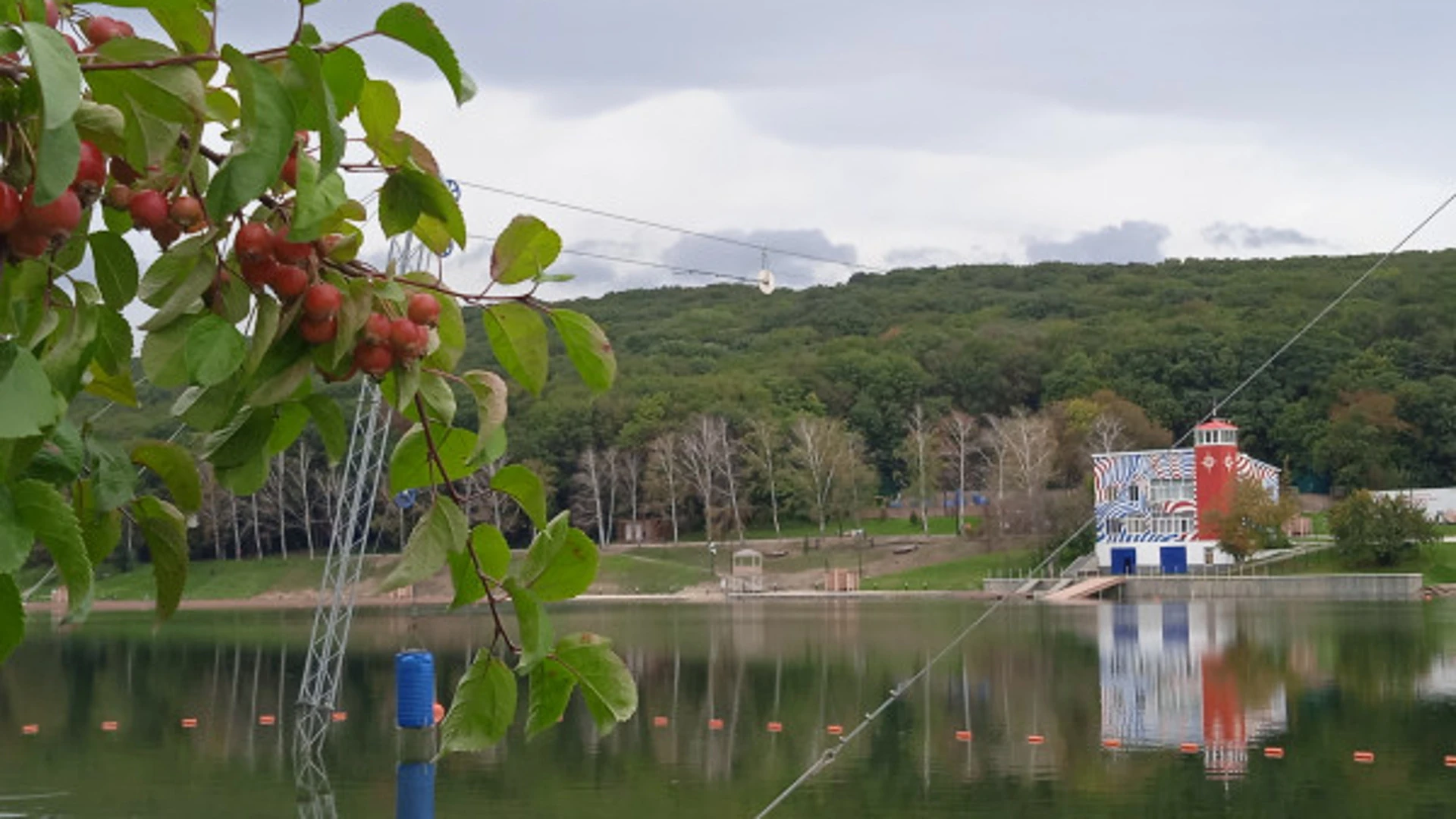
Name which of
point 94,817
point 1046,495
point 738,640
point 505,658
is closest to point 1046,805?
point 94,817

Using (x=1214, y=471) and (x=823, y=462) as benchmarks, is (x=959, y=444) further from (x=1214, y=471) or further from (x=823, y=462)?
(x=1214, y=471)

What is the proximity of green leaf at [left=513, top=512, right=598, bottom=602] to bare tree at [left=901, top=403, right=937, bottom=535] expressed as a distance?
70.6m

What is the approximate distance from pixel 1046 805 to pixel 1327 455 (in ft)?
185

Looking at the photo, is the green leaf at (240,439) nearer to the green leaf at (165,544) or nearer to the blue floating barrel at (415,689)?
the green leaf at (165,544)

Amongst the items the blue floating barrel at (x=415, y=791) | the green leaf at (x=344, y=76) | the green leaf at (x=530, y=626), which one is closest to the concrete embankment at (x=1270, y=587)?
the blue floating barrel at (x=415, y=791)

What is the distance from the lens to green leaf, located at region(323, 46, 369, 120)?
3.14 ft

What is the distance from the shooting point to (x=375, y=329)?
104 cm

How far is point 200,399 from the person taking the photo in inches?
40.4

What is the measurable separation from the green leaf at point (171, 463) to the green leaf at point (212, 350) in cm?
28

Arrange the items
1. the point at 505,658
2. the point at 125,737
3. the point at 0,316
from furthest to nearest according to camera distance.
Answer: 1. the point at 125,737
2. the point at 505,658
3. the point at 0,316

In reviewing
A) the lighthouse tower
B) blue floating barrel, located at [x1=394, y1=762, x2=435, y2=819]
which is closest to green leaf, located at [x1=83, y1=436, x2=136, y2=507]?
blue floating barrel, located at [x1=394, y1=762, x2=435, y2=819]

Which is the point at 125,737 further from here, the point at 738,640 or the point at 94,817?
the point at 738,640

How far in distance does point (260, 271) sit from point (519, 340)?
0.84 ft

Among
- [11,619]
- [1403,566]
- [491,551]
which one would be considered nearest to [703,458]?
[1403,566]
